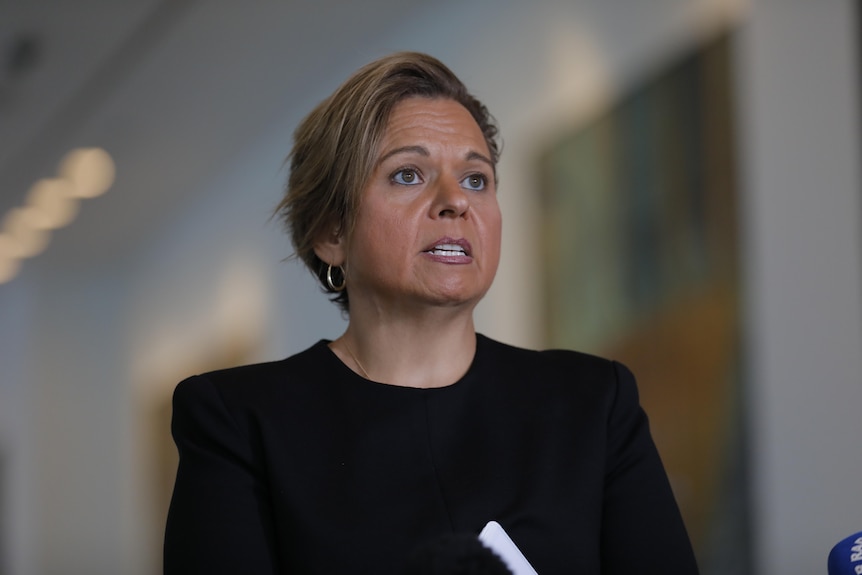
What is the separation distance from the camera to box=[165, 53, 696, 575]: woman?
192 centimetres

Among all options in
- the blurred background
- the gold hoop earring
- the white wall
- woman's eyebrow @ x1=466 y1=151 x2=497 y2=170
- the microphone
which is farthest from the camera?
the blurred background

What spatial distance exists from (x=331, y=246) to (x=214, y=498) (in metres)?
0.59

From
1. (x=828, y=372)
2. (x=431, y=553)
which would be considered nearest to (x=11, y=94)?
(x=828, y=372)

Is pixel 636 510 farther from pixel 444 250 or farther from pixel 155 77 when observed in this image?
pixel 155 77

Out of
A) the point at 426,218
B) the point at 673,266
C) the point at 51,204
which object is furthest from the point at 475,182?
the point at 51,204

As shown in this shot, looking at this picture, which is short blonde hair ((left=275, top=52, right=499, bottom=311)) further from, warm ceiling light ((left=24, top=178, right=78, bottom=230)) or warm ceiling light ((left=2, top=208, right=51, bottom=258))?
warm ceiling light ((left=2, top=208, right=51, bottom=258))

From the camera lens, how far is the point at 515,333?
24.3ft

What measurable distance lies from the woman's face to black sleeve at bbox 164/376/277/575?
1.22 feet

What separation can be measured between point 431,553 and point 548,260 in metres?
6.03

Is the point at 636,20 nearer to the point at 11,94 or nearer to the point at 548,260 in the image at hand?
the point at 548,260

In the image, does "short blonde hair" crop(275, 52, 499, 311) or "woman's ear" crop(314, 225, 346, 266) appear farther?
"woman's ear" crop(314, 225, 346, 266)

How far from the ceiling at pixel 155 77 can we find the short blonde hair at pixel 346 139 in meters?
6.12

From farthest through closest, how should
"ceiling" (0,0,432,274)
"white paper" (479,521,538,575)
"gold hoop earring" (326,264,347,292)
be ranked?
1. "ceiling" (0,0,432,274)
2. "gold hoop earring" (326,264,347,292)
3. "white paper" (479,521,538,575)

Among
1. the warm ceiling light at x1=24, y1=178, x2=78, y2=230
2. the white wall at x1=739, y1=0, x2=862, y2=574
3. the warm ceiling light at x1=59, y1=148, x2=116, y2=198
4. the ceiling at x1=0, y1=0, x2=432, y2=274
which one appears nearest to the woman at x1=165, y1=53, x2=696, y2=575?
the white wall at x1=739, y1=0, x2=862, y2=574
